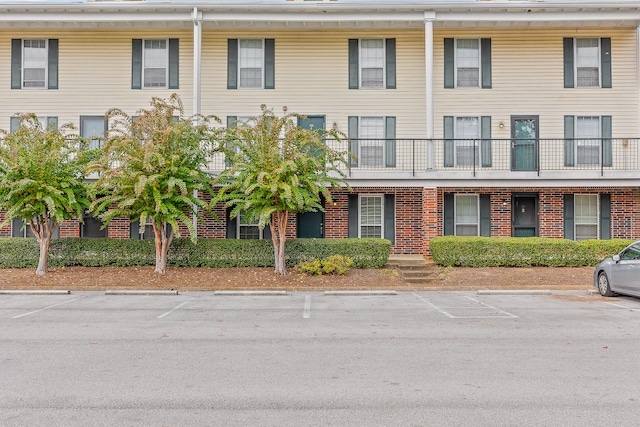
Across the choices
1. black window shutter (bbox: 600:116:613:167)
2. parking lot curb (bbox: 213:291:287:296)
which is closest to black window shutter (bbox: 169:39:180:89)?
parking lot curb (bbox: 213:291:287:296)

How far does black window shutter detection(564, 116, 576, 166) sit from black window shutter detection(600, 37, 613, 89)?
1739mm

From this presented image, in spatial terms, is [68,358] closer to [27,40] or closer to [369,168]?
[369,168]

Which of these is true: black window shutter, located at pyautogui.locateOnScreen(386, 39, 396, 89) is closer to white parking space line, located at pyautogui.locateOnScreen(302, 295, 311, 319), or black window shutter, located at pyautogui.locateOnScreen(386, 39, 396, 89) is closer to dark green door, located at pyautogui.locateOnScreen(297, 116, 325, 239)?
dark green door, located at pyautogui.locateOnScreen(297, 116, 325, 239)

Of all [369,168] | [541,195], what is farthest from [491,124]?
[369,168]

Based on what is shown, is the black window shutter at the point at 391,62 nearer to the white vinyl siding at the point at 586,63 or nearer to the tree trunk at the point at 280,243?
the white vinyl siding at the point at 586,63

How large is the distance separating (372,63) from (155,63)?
796cm

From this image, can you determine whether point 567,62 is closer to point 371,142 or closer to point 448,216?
point 448,216

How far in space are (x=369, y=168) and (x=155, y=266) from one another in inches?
308

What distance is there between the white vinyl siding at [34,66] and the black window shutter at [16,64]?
0.13 m

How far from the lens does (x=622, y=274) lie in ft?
34.9

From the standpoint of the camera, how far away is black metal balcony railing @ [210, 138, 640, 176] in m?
16.7

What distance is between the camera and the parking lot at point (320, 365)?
4363 mm

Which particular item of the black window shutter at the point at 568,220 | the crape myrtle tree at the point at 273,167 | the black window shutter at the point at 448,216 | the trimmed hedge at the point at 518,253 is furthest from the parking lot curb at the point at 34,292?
the black window shutter at the point at 568,220

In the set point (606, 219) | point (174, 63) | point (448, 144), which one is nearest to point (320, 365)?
point (448, 144)
